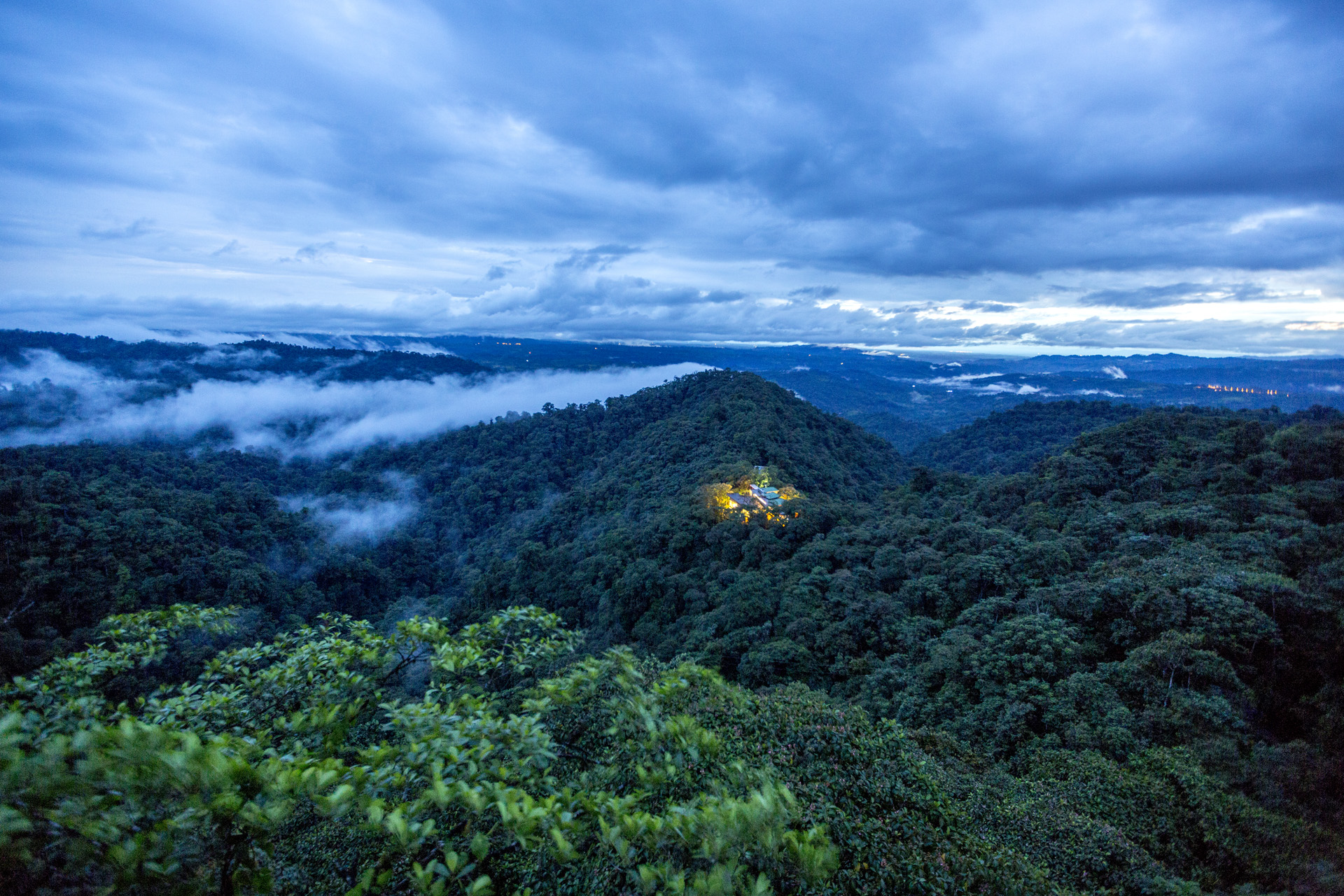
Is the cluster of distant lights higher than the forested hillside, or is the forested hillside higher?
the cluster of distant lights

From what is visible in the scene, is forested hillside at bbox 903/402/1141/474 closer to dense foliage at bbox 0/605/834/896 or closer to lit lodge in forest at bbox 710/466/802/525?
lit lodge in forest at bbox 710/466/802/525

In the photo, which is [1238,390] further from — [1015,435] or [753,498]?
[753,498]

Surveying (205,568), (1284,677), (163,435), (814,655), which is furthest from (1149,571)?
(163,435)

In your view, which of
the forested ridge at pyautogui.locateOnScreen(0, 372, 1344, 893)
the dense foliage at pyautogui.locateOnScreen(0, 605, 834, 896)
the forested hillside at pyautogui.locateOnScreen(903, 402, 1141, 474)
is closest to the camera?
the dense foliage at pyautogui.locateOnScreen(0, 605, 834, 896)

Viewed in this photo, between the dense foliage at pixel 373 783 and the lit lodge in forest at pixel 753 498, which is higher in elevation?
the dense foliage at pixel 373 783

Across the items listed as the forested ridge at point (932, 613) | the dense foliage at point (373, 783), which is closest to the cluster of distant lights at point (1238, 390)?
the forested ridge at point (932, 613)

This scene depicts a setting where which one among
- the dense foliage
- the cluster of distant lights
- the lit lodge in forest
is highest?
the cluster of distant lights

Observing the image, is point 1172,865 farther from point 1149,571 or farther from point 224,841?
point 1149,571

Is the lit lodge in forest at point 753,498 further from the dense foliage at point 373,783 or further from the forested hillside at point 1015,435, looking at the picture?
the forested hillside at point 1015,435

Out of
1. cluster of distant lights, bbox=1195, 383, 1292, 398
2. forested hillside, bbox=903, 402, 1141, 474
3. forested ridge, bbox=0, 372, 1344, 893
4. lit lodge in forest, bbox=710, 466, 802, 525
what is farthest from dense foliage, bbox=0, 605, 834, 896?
cluster of distant lights, bbox=1195, 383, 1292, 398
